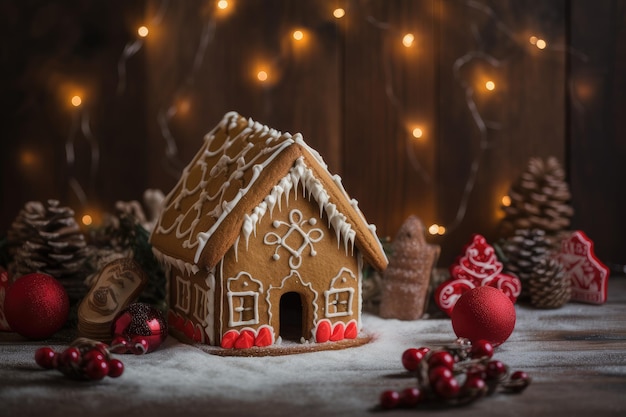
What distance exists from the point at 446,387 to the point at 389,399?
12cm

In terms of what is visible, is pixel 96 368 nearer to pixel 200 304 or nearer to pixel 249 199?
pixel 200 304

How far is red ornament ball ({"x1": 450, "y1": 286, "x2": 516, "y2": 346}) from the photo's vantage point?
79.6 inches

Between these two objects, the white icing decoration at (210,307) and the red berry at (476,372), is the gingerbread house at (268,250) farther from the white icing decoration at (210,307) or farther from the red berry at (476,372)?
the red berry at (476,372)

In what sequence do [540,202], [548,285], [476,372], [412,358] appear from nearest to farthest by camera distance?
[476,372] → [412,358] → [548,285] → [540,202]

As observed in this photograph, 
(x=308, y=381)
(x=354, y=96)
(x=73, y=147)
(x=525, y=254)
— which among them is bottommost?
(x=308, y=381)

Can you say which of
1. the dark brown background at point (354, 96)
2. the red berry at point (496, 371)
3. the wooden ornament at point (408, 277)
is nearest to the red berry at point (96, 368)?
Result: the red berry at point (496, 371)

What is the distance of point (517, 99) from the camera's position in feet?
9.89

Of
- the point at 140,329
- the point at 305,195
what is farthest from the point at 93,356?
the point at 305,195

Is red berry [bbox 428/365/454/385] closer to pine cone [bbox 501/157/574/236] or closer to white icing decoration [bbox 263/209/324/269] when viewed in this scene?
white icing decoration [bbox 263/209/324/269]

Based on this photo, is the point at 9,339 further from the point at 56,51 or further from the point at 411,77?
the point at 411,77

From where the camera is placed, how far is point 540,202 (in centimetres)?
293

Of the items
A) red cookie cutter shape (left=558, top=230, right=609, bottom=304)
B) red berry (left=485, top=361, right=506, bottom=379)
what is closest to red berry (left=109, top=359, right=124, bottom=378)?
red berry (left=485, top=361, right=506, bottom=379)

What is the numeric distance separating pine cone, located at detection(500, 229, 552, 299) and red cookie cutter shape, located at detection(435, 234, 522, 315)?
12 centimetres

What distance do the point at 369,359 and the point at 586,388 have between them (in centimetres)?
52
